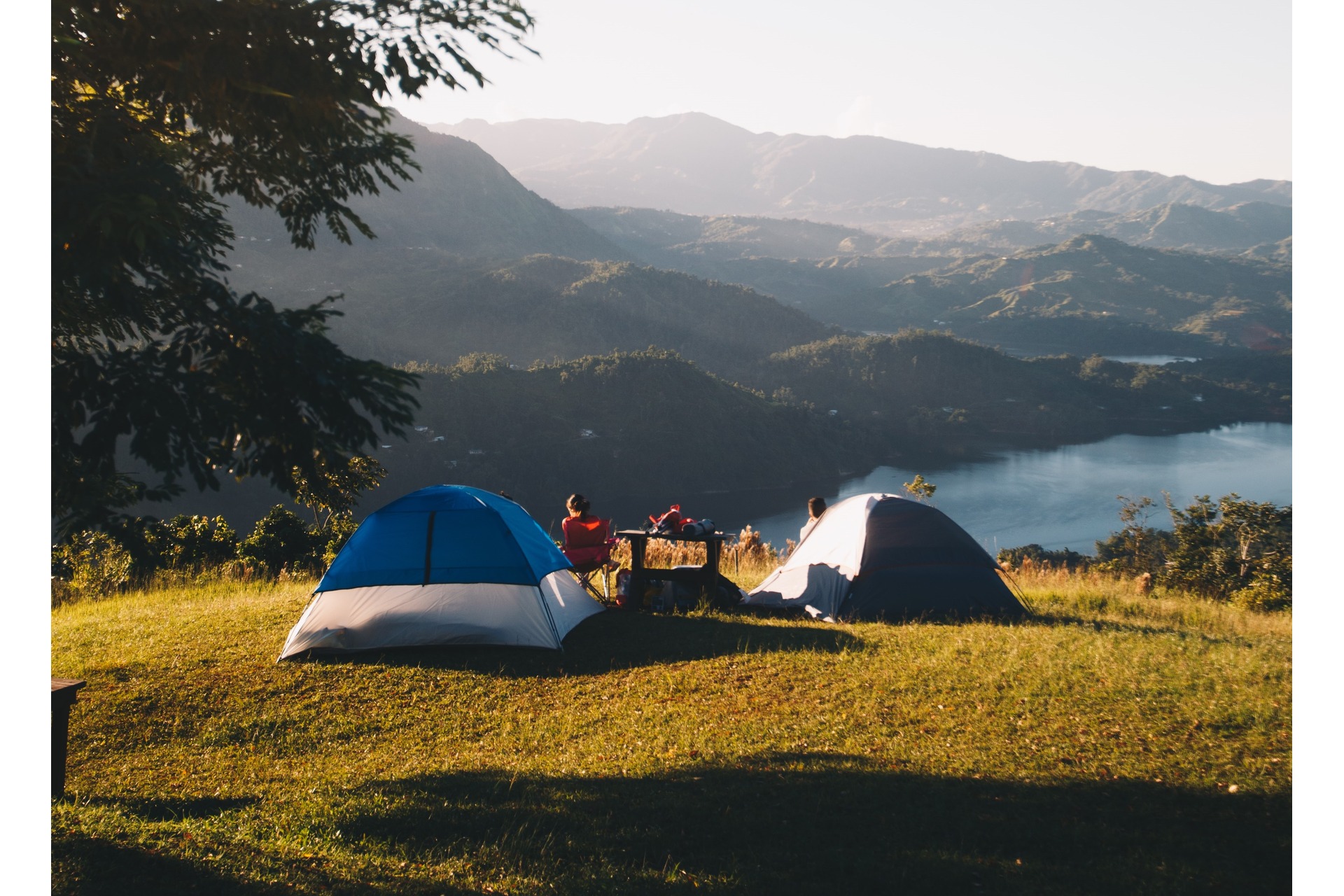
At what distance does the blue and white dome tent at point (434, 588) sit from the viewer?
7.99 meters

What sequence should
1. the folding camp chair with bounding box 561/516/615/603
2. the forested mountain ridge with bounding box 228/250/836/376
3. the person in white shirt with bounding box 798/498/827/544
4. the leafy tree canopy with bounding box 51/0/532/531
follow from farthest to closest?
the forested mountain ridge with bounding box 228/250/836/376, the person in white shirt with bounding box 798/498/827/544, the folding camp chair with bounding box 561/516/615/603, the leafy tree canopy with bounding box 51/0/532/531

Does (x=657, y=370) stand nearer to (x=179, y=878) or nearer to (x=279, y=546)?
(x=279, y=546)

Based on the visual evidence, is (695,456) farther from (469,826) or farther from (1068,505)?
(469,826)

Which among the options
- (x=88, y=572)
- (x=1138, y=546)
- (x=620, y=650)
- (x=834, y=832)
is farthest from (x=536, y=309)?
(x=834, y=832)

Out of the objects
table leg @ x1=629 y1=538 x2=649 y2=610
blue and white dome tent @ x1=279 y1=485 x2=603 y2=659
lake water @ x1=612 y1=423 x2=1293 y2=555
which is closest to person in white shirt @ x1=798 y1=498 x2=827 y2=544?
table leg @ x1=629 y1=538 x2=649 y2=610

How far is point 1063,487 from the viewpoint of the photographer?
78.2 meters

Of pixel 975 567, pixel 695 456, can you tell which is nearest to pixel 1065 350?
pixel 695 456

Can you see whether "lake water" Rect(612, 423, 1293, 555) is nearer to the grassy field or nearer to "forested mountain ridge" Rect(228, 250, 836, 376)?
the grassy field

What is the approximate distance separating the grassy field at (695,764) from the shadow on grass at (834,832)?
0.02 m

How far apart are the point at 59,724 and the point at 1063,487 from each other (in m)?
83.5

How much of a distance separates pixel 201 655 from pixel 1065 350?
198 metres

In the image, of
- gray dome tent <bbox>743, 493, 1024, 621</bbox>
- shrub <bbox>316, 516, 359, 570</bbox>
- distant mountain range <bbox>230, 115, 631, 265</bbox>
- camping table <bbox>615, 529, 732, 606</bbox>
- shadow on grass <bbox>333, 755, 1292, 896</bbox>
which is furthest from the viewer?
distant mountain range <bbox>230, 115, 631, 265</bbox>

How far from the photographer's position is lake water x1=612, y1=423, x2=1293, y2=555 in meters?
63.8

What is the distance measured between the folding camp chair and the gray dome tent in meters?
1.78
